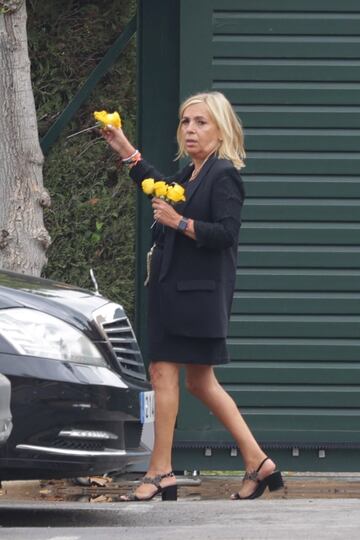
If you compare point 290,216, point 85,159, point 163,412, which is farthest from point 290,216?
point 163,412

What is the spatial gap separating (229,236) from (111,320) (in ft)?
3.16

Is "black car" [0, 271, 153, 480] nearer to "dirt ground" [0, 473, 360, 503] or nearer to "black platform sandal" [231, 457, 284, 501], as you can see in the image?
"black platform sandal" [231, 457, 284, 501]

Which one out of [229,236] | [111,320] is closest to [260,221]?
[229,236]

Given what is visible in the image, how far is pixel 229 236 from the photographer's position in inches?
294

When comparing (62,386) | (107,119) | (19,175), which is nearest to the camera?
(62,386)

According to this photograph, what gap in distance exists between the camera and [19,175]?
8680mm

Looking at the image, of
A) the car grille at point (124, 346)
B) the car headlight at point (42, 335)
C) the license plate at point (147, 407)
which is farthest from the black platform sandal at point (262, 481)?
the car headlight at point (42, 335)

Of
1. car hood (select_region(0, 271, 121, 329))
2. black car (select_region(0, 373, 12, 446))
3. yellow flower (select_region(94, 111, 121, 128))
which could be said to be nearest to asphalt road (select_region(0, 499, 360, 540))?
black car (select_region(0, 373, 12, 446))

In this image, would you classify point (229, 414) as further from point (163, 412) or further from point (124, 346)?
point (124, 346)

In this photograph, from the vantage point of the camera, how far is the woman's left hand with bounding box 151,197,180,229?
746 cm

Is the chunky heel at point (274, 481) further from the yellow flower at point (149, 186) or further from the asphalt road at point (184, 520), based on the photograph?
the yellow flower at point (149, 186)

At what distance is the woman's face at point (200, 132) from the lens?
7.70m

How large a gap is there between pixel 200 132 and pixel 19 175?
137 cm

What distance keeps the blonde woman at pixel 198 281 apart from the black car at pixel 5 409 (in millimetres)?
1603
